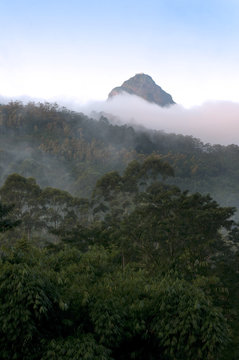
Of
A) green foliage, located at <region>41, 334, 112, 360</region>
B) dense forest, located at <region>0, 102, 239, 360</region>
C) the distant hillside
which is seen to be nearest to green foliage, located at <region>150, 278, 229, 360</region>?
dense forest, located at <region>0, 102, 239, 360</region>

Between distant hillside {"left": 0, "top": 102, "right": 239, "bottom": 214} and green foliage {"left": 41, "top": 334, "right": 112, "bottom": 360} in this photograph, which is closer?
green foliage {"left": 41, "top": 334, "right": 112, "bottom": 360}

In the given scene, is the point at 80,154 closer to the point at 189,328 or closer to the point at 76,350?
the point at 189,328

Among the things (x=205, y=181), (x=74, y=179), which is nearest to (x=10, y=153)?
(x=74, y=179)

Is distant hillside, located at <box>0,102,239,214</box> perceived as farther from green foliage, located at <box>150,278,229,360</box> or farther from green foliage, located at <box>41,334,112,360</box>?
green foliage, located at <box>41,334,112,360</box>

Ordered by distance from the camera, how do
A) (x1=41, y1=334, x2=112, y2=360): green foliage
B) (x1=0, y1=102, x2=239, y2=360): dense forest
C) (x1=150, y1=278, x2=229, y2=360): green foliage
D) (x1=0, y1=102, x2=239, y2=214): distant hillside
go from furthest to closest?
(x1=0, y1=102, x2=239, y2=214): distant hillside, (x1=150, y1=278, x2=229, y2=360): green foliage, (x1=0, y1=102, x2=239, y2=360): dense forest, (x1=41, y1=334, x2=112, y2=360): green foliage

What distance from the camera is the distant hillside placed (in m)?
97.8

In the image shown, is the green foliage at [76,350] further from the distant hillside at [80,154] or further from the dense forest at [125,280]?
the distant hillside at [80,154]

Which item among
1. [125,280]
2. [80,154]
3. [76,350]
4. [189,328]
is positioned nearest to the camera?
[76,350]

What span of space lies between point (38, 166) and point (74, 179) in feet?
33.3

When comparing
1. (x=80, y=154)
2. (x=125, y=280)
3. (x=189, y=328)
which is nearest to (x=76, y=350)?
(x=189, y=328)

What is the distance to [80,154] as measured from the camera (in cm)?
11581

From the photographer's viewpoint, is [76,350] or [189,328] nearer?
[76,350]

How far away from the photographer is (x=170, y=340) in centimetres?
885

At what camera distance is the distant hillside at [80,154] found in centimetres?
9781
